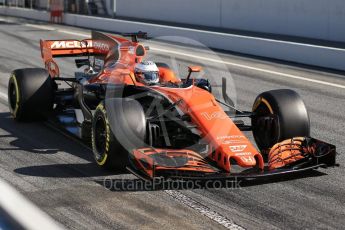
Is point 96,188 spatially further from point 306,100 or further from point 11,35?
point 11,35

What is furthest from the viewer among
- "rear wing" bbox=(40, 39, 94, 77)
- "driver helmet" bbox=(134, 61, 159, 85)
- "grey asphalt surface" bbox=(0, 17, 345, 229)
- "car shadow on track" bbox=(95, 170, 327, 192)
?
"rear wing" bbox=(40, 39, 94, 77)

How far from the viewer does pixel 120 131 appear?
21.9 ft

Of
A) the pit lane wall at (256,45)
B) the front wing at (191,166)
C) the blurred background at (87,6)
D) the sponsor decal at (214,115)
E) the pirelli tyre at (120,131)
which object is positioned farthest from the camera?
the blurred background at (87,6)

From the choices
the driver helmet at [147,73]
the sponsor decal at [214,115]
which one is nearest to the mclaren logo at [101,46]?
the driver helmet at [147,73]

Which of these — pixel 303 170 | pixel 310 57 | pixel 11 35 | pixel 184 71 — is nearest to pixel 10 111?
pixel 303 170

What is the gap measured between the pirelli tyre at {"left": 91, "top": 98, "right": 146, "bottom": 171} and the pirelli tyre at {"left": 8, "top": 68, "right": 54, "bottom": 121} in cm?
236

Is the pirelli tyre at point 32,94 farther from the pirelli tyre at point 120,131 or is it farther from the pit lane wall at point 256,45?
the pit lane wall at point 256,45

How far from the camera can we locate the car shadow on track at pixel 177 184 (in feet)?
21.5

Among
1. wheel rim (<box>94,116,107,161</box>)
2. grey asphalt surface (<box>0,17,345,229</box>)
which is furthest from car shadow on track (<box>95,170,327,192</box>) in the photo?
wheel rim (<box>94,116,107,161</box>)

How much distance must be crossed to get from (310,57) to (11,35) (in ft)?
38.2

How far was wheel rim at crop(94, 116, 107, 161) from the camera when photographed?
714 cm

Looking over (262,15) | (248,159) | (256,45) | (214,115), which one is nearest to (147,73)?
(214,115)

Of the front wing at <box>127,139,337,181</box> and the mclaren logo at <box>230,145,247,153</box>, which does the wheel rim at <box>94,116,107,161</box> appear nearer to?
the front wing at <box>127,139,337,181</box>

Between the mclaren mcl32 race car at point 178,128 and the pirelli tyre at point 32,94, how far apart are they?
0.39m
